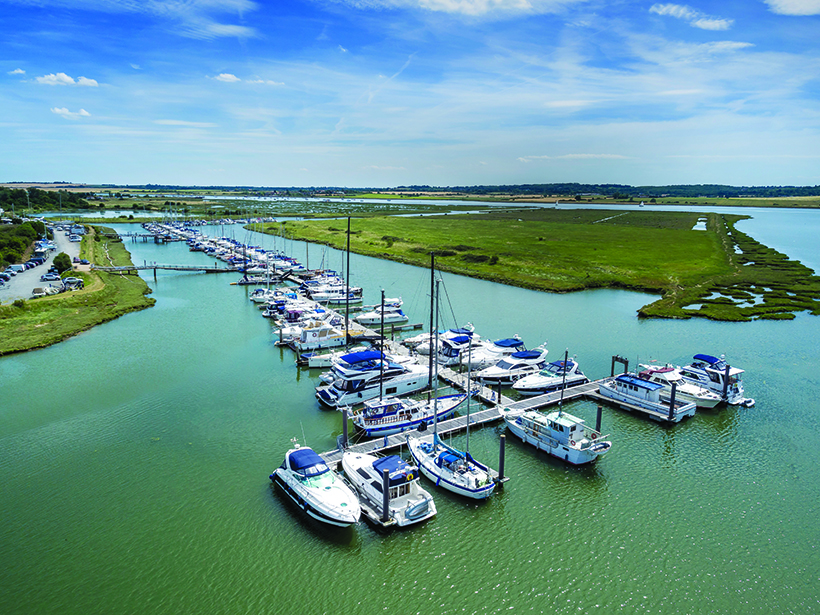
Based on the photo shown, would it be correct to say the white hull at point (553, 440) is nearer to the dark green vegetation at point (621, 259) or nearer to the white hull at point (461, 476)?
the white hull at point (461, 476)

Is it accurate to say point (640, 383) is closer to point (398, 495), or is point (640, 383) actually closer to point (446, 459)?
point (446, 459)

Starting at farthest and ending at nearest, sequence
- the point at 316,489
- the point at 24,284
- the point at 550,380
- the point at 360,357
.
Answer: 1. the point at 24,284
2. the point at 550,380
3. the point at 360,357
4. the point at 316,489

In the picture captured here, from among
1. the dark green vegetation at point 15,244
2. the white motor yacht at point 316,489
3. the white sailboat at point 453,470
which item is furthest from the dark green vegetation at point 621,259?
the dark green vegetation at point 15,244

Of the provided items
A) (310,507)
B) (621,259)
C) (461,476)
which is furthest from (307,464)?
(621,259)

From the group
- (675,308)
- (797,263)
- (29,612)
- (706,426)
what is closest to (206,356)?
(29,612)

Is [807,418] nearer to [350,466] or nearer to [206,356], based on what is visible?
[350,466]

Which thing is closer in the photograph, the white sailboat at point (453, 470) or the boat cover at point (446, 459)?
the white sailboat at point (453, 470)
